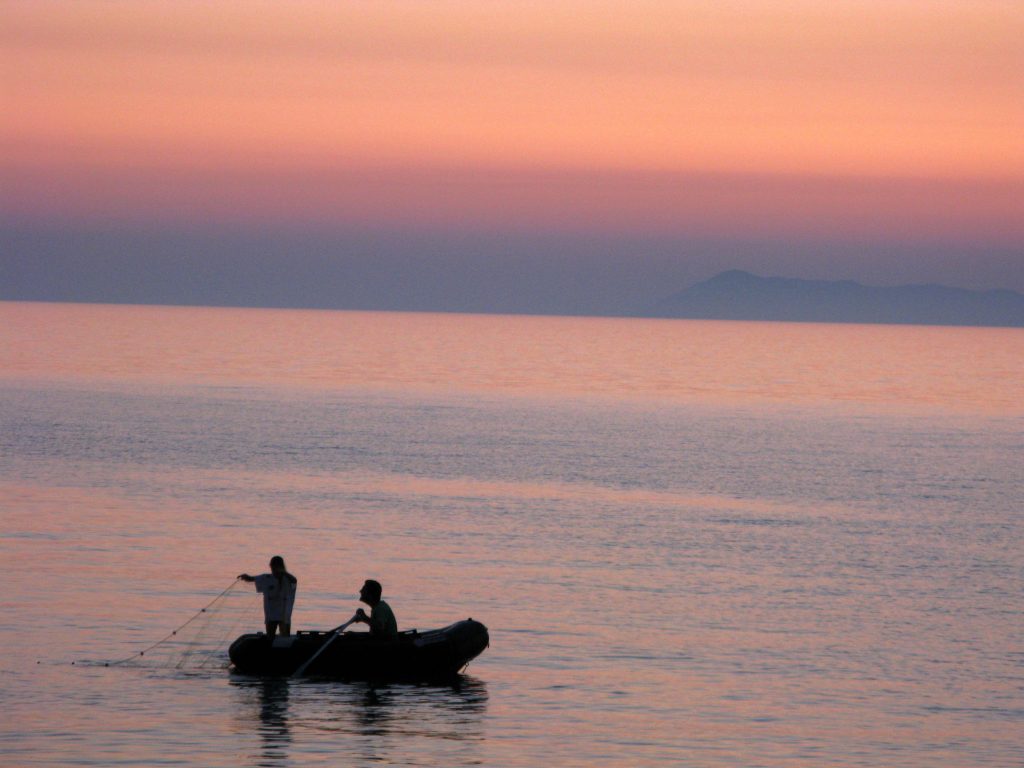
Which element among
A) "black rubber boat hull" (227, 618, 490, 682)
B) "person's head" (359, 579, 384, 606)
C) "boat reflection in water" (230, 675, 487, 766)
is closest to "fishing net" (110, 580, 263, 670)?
"black rubber boat hull" (227, 618, 490, 682)

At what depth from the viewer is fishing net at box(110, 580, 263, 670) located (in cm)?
3142

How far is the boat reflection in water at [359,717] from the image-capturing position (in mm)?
25531

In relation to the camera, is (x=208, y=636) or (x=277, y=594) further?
(x=208, y=636)

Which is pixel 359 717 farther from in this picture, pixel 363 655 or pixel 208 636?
pixel 208 636

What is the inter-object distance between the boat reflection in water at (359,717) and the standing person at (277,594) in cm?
123

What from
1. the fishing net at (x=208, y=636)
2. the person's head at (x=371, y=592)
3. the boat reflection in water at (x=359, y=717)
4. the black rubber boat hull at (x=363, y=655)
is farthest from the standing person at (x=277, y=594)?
the fishing net at (x=208, y=636)

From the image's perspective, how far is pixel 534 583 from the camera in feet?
137

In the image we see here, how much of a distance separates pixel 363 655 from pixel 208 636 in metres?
5.78

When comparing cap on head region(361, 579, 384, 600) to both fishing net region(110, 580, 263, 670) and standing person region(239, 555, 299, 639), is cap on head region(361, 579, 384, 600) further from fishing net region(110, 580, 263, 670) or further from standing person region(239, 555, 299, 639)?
fishing net region(110, 580, 263, 670)

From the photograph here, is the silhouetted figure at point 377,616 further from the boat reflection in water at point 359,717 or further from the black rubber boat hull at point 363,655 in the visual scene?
the boat reflection in water at point 359,717

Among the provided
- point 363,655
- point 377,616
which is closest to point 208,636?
point 363,655

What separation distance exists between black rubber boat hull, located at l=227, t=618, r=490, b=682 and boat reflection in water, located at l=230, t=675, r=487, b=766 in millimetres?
315

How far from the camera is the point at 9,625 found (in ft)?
111

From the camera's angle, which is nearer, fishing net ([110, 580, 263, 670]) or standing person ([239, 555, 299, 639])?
standing person ([239, 555, 299, 639])
